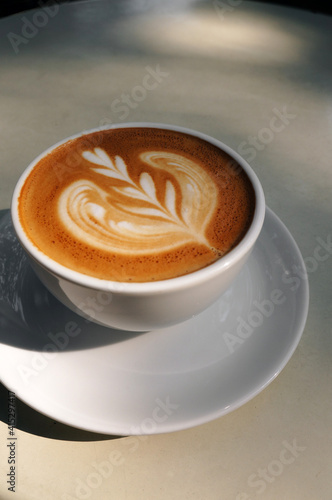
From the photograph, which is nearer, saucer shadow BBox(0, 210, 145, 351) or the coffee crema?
the coffee crema

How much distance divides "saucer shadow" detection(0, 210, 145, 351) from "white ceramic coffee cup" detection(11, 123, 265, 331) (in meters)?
0.10

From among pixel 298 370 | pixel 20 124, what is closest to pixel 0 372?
pixel 298 370

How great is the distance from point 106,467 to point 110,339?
0.23m

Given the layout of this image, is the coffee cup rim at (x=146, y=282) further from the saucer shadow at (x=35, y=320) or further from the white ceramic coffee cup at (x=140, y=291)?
the saucer shadow at (x=35, y=320)

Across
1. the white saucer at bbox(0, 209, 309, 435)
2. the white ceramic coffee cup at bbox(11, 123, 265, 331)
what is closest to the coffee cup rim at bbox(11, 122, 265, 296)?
the white ceramic coffee cup at bbox(11, 123, 265, 331)

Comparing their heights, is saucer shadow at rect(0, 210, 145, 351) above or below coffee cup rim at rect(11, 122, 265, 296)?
below

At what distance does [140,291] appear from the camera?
0.77 meters

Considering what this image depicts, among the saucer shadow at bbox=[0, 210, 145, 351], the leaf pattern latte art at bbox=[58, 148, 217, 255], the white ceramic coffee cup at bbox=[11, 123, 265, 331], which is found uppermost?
the leaf pattern latte art at bbox=[58, 148, 217, 255]

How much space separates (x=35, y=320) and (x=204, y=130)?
2.94 feet

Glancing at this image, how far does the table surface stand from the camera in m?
0.85

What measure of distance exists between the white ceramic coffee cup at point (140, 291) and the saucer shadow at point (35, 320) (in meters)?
0.10

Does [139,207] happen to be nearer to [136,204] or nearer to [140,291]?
[136,204]

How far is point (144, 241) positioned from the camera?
87 centimetres

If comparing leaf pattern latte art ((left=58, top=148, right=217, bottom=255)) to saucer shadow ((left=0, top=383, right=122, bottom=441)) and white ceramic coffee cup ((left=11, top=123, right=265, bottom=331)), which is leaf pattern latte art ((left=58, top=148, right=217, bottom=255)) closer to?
white ceramic coffee cup ((left=11, top=123, right=265, bottom=331))
